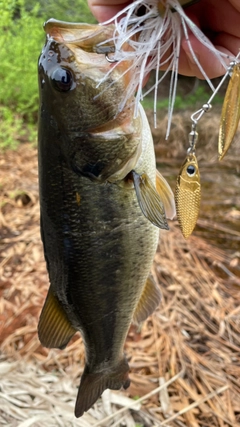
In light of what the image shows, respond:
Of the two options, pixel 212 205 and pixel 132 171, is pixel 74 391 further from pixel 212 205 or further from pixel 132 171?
pixel 212 205

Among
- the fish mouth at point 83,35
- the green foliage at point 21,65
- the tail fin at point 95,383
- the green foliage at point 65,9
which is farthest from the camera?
the green foliage at point 65,9

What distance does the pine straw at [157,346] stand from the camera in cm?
259

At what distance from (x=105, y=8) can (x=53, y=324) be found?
1066 mm

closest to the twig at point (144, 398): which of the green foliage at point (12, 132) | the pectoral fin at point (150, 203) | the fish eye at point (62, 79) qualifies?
the pectoral fin at point (150, 203)

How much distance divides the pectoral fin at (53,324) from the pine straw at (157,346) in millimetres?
→ 1081

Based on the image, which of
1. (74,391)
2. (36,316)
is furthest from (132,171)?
(36,316)

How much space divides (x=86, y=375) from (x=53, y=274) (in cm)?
50

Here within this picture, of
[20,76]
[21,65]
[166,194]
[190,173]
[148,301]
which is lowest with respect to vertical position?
[20,76]

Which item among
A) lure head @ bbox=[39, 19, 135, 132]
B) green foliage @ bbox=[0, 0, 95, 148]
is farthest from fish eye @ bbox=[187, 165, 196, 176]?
green foliage @ bbox=[0, 0, 95, 148]

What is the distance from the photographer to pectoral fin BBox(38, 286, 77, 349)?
1544mm

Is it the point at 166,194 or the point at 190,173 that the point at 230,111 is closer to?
the point at 190,173

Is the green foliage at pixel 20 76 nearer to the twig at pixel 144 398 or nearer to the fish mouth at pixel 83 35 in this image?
the twig at pixel 144 398

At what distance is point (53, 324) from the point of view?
156 centimetres

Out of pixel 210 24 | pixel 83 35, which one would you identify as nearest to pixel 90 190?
pixel 83 35
